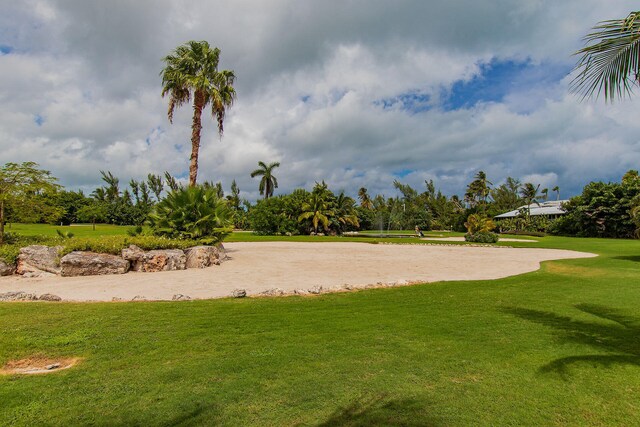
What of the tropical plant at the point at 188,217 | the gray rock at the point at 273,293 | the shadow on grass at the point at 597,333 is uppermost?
the tropical plant at the point at 188,217

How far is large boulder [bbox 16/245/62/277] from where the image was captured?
10.3 m

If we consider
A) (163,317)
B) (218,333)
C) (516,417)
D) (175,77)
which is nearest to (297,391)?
(516,417)

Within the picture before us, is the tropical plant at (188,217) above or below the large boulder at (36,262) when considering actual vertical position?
above

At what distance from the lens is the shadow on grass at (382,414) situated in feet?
8.68

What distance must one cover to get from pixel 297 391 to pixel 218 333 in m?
2.09

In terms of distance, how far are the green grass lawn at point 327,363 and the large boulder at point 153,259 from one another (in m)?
4.85

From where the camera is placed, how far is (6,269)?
1019 cm

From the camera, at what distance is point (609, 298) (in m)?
7.05

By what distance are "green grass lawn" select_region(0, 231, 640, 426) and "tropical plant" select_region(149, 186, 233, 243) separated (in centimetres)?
872

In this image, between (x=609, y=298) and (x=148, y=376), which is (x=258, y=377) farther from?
(x=609, y=298)

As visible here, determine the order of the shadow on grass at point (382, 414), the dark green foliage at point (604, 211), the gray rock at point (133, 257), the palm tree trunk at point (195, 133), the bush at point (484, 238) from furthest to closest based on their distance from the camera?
the dark green foliage at point (604, 211) < the bush at point (484, 238) < the palm tree trunk at point (195, 133) < the gray rock at point (133, 257) < the shadow on grass at point (382, 414)

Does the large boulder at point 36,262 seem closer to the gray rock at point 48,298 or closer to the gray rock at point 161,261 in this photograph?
the gray rock at point 161,261

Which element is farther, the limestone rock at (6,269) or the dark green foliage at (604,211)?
the dark green foliage at (604,211)

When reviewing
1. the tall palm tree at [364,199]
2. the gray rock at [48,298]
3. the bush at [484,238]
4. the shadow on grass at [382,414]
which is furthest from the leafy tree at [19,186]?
the tall palm tree at [364,199]
